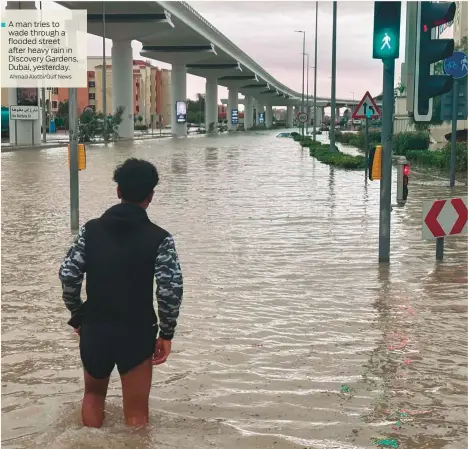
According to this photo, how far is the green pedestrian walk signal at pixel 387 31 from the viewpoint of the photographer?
8.11m

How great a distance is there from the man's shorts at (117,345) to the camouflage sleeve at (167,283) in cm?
10

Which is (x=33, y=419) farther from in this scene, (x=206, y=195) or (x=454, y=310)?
(x=206, y=195)

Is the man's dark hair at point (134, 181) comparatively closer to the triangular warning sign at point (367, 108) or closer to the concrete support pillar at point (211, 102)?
the triangular warning sign at point (367, 108)

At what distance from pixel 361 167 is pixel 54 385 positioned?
23.0m

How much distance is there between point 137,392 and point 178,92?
8224 cm

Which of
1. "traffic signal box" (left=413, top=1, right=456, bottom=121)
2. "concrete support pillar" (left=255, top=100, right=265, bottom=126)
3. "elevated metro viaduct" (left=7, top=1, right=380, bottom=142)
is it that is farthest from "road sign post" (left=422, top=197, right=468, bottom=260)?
"concrete support pillar" (left=255, top=100, right=265, bottom=126)

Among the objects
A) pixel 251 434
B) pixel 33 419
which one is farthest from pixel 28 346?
pixel 251 434

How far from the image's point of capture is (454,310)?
7.12 metres

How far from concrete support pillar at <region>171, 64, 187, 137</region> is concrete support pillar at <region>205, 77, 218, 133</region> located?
15.7 metres

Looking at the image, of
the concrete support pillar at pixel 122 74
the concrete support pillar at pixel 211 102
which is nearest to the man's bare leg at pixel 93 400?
the concrete support pillar at pixel 122 74

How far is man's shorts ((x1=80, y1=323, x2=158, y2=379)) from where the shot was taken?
372 cm

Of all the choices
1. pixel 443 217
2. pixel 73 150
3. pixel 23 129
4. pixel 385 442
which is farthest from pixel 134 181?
pixel 23 129

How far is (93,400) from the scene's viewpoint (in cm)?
398

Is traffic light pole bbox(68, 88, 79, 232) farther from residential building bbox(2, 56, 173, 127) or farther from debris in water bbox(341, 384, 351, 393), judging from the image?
residential building bbox(2, 56, 173, 127)
